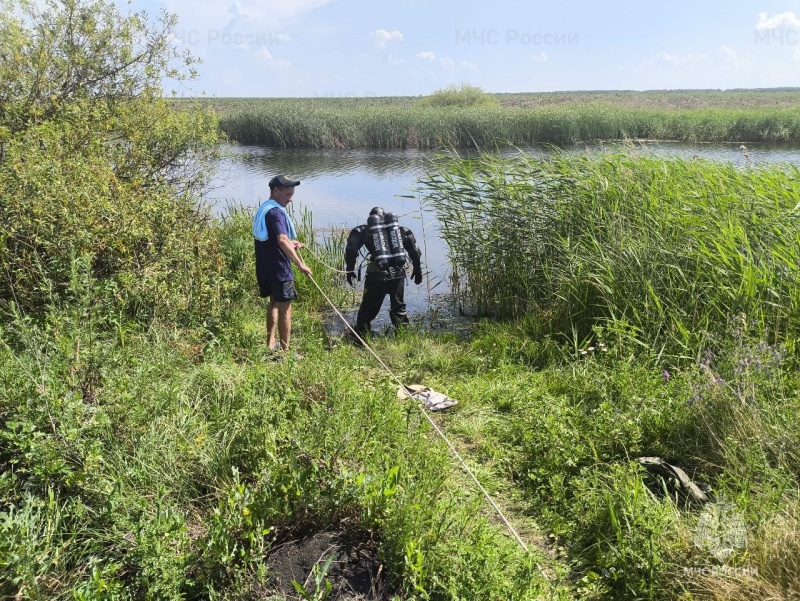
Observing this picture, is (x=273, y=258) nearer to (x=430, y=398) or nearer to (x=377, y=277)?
(x=377, y=277)

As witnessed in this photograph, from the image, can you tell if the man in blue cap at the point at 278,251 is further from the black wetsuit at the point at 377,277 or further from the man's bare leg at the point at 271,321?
the black wetsuit at the point at 377,277

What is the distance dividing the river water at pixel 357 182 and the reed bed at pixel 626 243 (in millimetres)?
1032

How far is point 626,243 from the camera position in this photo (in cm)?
598

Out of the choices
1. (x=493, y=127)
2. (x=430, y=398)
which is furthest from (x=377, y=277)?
(x=493, y=127)

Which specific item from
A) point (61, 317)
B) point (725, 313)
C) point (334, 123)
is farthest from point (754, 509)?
point (334, 123)

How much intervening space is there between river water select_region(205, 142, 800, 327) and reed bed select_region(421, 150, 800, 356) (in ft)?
3.39

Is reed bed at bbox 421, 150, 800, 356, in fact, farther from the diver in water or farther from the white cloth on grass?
the white cloth on grass

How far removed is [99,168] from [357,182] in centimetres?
1436

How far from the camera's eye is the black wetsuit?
6652 mm

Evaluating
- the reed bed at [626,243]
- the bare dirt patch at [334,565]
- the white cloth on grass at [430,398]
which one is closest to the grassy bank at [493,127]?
the reed bed at [626,243]

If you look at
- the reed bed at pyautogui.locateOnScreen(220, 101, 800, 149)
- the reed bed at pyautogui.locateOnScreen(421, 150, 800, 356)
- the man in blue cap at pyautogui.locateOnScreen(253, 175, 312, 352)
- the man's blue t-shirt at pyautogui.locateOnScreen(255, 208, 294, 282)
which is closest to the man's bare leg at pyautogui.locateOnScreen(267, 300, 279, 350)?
the man in blue cap at pyautogui.locateOnScreen(253, 175, 312, 352)

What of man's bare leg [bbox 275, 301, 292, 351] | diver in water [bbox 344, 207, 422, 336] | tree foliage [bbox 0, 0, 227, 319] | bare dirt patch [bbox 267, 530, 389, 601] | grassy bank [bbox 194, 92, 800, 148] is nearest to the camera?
bare dirt patch [bbox 267, 530, 389, 601]

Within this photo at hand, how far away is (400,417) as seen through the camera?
400 cm

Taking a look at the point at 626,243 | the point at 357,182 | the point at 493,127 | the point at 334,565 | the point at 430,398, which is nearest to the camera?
the point at 334,565
